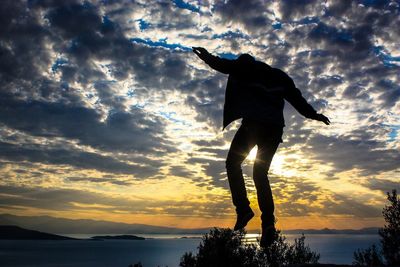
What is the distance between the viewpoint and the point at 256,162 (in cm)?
488

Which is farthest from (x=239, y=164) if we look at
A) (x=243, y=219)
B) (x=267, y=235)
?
(x=267, y=235)

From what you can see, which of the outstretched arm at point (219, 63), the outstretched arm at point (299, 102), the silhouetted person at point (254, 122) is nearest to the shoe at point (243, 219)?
the silhouetted person at point (254, 122)

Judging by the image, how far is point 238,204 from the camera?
16.1ft

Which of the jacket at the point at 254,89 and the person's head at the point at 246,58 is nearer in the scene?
the jacket at the point at 254,89

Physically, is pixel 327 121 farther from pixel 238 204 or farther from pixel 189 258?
pixel 189 258

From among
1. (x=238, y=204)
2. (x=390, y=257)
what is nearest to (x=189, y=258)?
(x=390, y=257)

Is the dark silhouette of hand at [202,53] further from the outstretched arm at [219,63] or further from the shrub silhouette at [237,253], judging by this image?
the shrub silhouette at [237,253]

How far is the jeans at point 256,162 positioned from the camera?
4758 mm

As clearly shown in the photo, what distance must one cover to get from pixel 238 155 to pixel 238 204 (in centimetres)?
77

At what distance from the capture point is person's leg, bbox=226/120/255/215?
4.76 metres

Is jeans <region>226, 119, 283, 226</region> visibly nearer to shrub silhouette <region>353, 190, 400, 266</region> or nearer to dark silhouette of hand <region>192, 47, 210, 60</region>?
dark silhouette of hand <region>192, 47, 210, 60</region>

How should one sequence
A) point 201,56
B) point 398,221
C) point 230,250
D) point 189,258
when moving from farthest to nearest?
point 189,258 → point 230,250 → point 398,221 → point 201,56

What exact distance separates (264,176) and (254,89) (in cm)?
134

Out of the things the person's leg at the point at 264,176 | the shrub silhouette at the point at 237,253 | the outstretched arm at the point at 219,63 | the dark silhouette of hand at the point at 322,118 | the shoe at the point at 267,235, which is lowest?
the shrub silhouette at the point at 237,253
